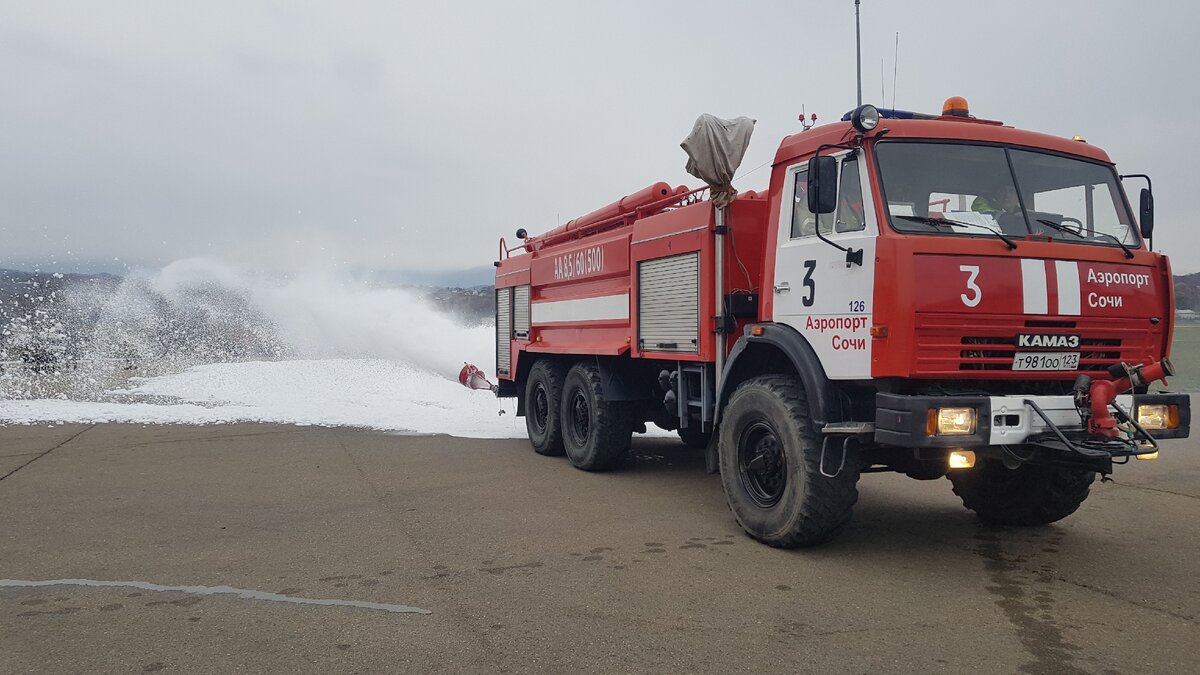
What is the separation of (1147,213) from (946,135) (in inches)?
67.1

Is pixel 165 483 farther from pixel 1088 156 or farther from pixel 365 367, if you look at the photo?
pixel 365 367

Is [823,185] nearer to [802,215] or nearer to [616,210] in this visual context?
[802,215]

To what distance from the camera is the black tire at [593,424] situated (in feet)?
30.2

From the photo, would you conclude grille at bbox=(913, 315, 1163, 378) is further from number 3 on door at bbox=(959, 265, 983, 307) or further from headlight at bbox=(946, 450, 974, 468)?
headlight at bbox=(946, 450, 974, 468)

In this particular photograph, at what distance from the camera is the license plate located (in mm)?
5277

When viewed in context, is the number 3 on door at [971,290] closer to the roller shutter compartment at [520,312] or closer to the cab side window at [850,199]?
the cab side window at [850,199]

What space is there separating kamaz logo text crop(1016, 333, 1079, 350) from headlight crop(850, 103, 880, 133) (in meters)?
1.60

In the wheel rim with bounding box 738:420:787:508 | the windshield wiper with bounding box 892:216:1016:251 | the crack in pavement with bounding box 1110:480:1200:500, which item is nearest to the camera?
the windshield wiper with bounding box 892:216:1016:251

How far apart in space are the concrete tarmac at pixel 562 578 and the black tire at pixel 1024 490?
7.5 inches

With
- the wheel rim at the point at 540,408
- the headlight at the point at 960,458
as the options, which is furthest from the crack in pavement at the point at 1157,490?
the wheel rim at the point at 540,408

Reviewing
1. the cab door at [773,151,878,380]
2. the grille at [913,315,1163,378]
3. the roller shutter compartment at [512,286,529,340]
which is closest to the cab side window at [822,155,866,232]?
the cab door at [773,151,878,380]

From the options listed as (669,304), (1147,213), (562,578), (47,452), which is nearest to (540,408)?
(669,304)

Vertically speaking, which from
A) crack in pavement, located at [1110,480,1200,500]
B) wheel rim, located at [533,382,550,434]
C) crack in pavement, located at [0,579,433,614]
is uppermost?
wheel rim, located at [533,382,550,434]

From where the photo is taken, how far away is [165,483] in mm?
8617
